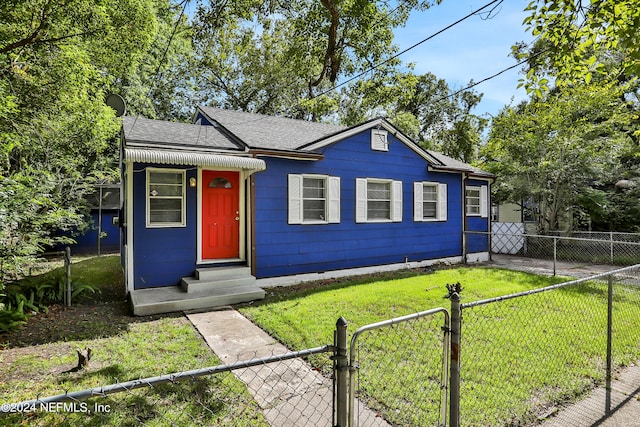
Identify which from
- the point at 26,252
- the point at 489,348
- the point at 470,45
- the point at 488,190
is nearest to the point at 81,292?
the point at 26,252

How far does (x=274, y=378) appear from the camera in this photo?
364 centimetres

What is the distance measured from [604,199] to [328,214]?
1170 cm

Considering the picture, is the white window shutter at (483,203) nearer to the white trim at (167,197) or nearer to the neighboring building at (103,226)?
the white trim at (167,197)

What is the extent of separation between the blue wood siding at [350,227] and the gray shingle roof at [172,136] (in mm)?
1306

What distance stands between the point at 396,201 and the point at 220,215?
510cm

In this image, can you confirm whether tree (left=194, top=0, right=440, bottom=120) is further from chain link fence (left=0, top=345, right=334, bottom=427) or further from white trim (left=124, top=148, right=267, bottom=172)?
chain link fence (left=0, top=345, right=334, bottom=427)

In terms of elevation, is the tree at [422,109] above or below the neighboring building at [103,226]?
above

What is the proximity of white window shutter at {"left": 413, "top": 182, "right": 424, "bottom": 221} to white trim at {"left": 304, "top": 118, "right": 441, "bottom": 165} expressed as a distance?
0.92 meters

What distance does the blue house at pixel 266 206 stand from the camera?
21.9ft

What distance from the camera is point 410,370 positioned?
3.73 metres

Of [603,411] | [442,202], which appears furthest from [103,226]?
[603,411]

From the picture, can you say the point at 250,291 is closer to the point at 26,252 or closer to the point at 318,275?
the point at 318,275

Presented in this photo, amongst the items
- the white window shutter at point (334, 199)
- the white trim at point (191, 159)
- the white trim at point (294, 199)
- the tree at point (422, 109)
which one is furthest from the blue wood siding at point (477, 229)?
the white trim at point (191, 159)

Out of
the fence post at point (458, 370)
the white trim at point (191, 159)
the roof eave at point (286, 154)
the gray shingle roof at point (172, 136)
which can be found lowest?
the fence post at point (458, 370)
